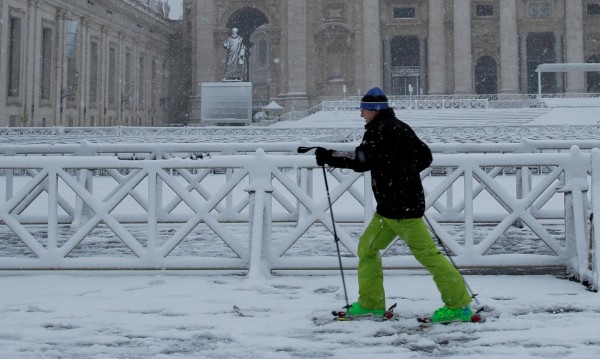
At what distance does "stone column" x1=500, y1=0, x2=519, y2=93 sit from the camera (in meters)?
53.7

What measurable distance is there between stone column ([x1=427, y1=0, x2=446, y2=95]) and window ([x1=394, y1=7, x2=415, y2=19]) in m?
2.44

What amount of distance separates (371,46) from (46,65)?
23696 mm

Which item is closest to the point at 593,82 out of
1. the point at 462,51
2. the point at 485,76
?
the point at 485,76

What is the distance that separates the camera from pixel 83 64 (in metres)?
46.1

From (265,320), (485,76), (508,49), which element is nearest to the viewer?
(265,320)

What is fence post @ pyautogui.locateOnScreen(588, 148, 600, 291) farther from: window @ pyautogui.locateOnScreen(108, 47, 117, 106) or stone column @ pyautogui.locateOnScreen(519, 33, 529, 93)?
stone column @ pyautogui.locateOnScreen(519, 33, 529, 93)

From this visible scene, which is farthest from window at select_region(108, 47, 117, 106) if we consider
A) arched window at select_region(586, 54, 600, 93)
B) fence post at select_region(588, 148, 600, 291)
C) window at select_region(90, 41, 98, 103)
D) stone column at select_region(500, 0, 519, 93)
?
fence post at select_region(588, 148, 600, 291)

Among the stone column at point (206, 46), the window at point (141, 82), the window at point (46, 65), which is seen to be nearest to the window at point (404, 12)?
the stone column at point (206, 46)

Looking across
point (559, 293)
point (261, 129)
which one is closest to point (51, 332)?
point (559, 293)

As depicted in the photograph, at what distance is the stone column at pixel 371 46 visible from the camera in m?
54.2

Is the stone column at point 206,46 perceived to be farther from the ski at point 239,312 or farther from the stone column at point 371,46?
the ski at point 239,312

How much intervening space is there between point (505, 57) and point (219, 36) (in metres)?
22.0

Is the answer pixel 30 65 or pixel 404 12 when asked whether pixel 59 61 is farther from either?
pixel 404 12

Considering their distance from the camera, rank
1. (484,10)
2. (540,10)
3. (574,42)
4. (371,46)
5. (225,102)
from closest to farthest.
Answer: (225,102)
(574,42)
(371,46)
(540,10)
(484,10)
